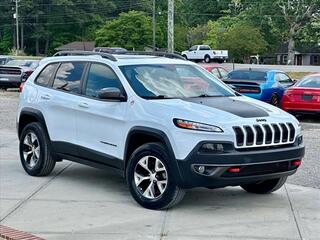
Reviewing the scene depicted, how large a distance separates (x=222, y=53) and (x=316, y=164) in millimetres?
52205

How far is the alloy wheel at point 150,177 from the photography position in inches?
266

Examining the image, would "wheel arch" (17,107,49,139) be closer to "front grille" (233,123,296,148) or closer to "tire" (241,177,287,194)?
"tire" (241,177,287,194)

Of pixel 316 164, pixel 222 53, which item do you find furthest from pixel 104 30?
pixel 316 164

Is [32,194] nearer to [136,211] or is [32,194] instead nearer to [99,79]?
[136,211]

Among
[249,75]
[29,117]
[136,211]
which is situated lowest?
[136,211]

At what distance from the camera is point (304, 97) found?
16.5 m

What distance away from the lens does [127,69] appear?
7.47 m

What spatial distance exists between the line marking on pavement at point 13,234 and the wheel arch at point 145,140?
1651 millimetres

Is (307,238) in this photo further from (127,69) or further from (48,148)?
(48,148)

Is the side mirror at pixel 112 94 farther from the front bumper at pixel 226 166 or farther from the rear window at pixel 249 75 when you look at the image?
the rear window at pixel 249 75

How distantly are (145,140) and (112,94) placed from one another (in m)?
0.67

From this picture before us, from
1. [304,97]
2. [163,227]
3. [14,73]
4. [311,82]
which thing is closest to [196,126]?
[163,227]

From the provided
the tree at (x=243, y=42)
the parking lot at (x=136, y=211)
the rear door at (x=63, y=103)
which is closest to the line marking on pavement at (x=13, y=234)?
the parking lot at (x=136, y=211)

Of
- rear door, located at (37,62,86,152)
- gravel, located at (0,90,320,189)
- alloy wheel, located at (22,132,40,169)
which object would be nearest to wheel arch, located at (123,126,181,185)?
rear door, located at (37,62,86,152)
